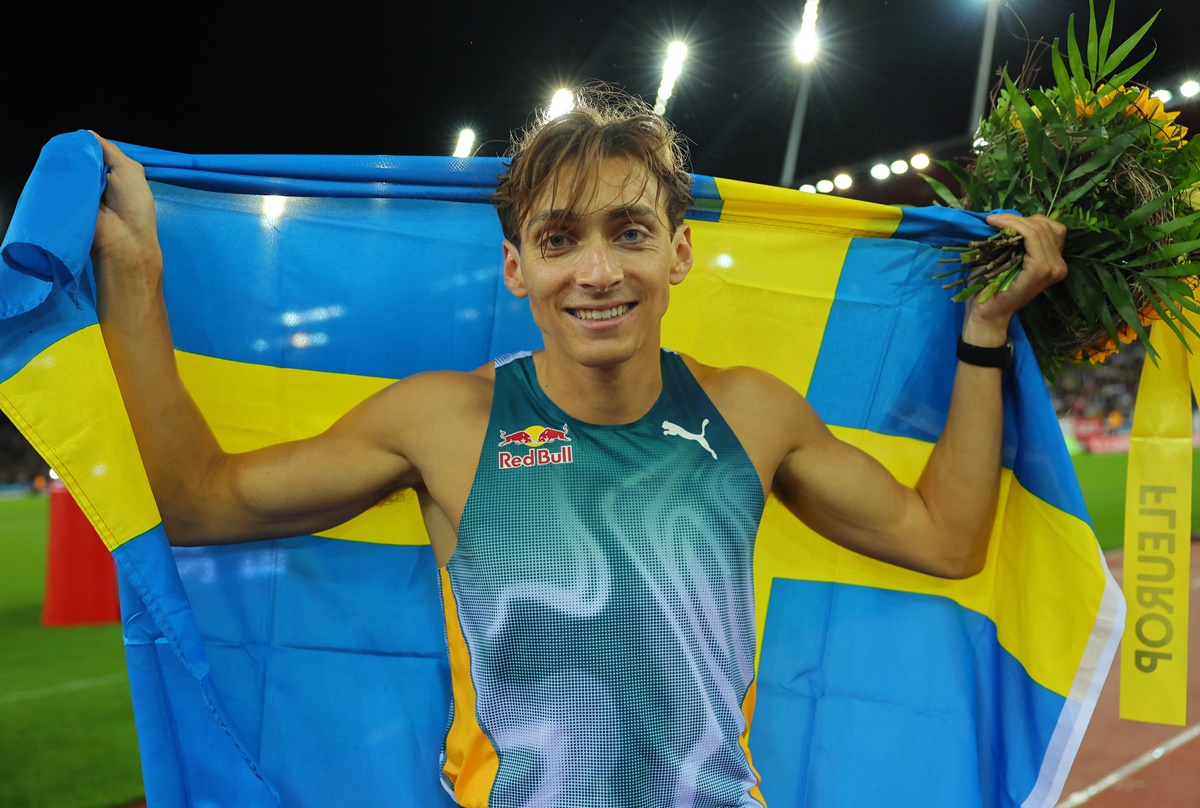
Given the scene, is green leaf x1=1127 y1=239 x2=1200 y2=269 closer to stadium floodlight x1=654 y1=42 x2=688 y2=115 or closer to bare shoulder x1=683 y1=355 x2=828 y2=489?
bare shoulder x1=683 y1=355 x2=828 y2=489

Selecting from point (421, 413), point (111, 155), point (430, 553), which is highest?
point (111, 155)

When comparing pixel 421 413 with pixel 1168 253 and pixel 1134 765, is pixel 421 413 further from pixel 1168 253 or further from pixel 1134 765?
pixel 1134 765

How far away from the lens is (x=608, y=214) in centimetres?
191

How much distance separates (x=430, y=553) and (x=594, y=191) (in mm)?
1001

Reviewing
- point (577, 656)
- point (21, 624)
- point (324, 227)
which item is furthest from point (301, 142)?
point (577, 656)

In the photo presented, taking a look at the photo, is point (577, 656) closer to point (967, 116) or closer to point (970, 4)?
point (970, 4)

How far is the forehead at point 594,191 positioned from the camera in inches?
75.2

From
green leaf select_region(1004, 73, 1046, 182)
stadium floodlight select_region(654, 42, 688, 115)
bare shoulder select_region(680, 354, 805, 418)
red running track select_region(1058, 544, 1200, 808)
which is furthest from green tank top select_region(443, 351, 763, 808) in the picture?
stadium floodlight select_region(654, 42, 688, 115)

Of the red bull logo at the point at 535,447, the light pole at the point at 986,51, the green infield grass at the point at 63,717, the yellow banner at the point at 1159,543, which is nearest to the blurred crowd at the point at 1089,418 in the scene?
the light pole at the point at 986,51

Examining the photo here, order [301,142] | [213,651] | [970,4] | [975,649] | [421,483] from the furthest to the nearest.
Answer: [301,142]
[970,4]
[975,649]
[213,651]
[421,483]

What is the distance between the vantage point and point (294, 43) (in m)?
11.9

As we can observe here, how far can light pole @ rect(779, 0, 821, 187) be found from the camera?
12.6m

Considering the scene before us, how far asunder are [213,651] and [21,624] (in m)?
7.23

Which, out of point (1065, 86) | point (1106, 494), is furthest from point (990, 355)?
point (1106, 494)
